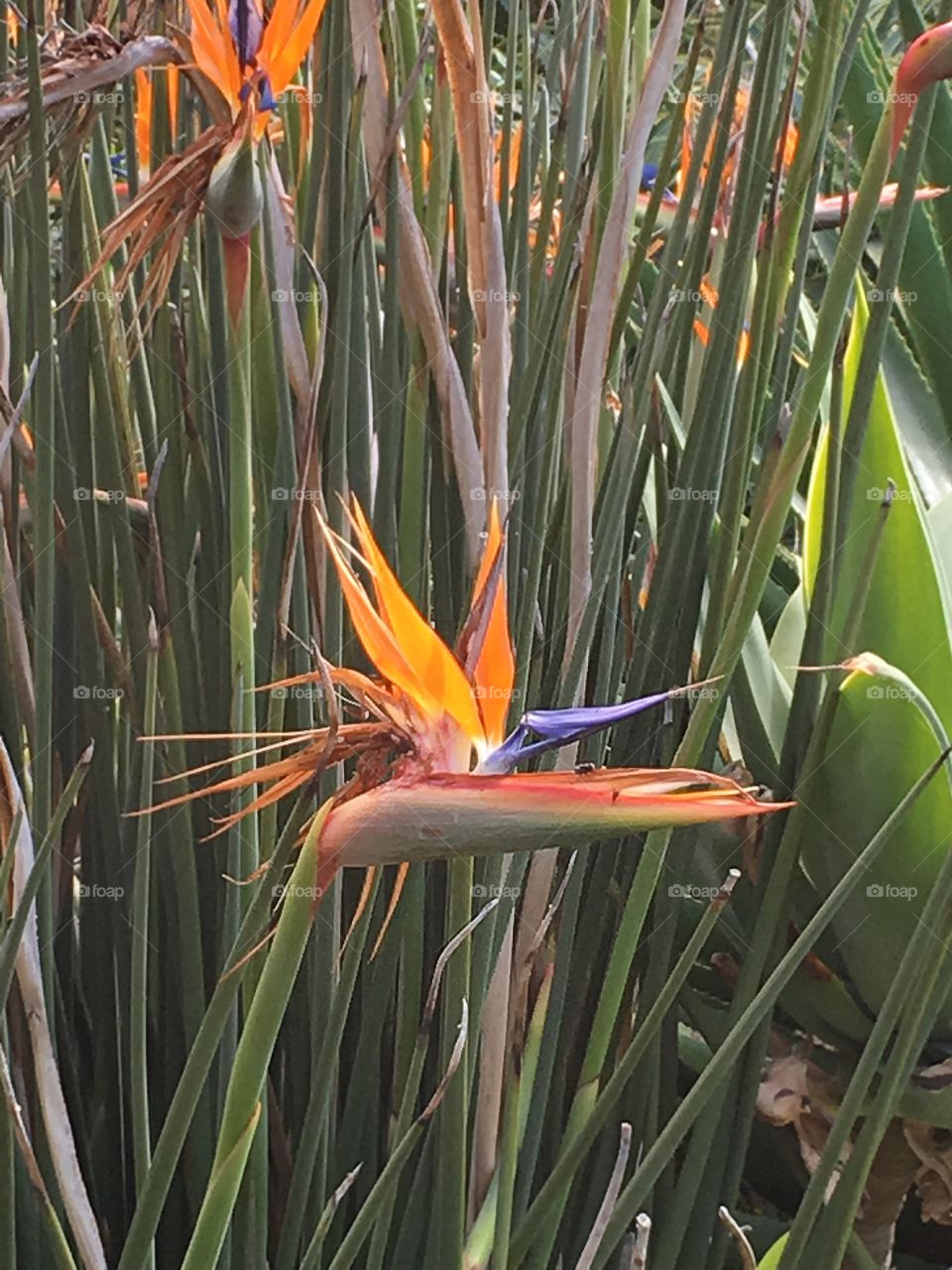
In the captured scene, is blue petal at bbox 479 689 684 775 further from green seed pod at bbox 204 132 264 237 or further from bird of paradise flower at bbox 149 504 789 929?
green seed pod at bbox 204 132 264 237

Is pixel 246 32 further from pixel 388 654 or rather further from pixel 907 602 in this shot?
pixel 907 602

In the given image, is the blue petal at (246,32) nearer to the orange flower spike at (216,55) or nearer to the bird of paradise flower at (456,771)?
the orange flower spike at (216,55)

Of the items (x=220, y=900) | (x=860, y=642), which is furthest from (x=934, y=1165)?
(x=220, y=900)

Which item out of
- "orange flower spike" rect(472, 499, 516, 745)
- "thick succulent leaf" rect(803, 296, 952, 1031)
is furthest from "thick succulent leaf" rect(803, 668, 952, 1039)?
"orange flower spike" rect(472, 499, 516, 745)

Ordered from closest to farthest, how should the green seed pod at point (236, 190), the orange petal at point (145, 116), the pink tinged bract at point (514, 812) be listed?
the pink tinged bract at point (514, 812) < the green seed pod at point (236, 190) < the orange petal at point (145, 116)

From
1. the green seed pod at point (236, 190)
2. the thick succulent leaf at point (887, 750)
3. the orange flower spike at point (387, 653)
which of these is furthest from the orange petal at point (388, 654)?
the thick succulent leaf at point (887, 750)

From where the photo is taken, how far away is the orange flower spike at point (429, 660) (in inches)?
9.6

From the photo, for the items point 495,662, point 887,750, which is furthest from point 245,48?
point 887,750

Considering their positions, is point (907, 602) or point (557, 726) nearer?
point (557, 726)

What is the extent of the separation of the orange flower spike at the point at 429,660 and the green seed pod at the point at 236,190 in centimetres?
12

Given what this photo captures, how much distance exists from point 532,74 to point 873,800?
0.33 m

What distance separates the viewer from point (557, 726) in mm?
232

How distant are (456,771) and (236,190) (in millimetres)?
160

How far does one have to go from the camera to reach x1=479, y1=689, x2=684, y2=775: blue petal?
226mm
